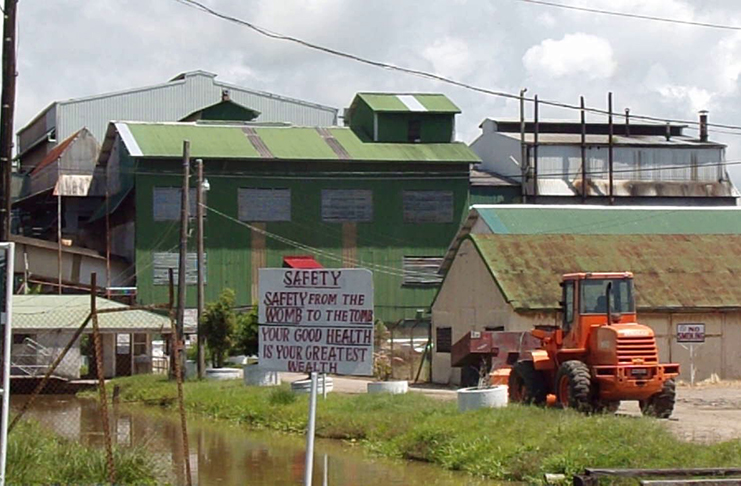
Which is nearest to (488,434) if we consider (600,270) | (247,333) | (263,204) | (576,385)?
(576,385)

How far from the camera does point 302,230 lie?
60.0 m

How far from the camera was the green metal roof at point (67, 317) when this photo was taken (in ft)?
142

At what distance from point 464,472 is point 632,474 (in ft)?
20.0

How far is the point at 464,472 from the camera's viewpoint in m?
19.9

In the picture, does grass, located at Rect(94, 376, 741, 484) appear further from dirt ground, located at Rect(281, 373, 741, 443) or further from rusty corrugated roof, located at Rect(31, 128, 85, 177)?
rusty corrugated roof, located at Rect(31, 128, 85, 177)

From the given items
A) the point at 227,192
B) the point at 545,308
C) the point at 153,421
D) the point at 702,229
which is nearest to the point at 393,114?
the point at 227,192

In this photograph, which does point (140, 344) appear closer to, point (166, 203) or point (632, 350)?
point (166, 203)

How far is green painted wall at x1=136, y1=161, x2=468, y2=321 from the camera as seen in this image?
58188mm

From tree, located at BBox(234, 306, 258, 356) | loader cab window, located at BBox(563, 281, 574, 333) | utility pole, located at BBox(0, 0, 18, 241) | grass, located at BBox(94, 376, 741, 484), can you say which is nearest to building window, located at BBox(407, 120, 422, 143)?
tree, located at BBox(234, 306, 258, 356)

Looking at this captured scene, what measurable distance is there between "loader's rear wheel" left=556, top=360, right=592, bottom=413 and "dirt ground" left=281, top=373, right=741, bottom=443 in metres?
1.53

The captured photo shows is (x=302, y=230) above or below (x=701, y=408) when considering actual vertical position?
above

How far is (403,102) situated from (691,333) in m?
31.1

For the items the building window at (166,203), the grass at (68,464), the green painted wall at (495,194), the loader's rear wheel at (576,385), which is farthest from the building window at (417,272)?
the grass at (68,464)

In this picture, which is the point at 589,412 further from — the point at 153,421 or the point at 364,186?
the point at 364,186
